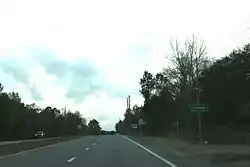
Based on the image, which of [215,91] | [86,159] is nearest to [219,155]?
[86,159]

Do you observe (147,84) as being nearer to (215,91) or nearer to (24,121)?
(24,121)

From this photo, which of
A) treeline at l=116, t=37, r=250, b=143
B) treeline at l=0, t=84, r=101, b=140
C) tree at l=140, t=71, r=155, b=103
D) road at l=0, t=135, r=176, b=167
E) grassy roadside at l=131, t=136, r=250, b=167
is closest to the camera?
road at l=0, t=135, r=176, b=167

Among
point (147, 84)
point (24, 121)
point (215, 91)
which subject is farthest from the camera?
point (147, 84)

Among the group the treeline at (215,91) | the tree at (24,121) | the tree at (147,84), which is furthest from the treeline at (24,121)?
the treeline at (215,91)

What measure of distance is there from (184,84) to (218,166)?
47.8 metres

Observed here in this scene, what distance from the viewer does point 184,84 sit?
66375mm

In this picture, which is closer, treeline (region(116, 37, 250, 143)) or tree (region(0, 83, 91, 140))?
treeline (region(116, 37, 250, 143))

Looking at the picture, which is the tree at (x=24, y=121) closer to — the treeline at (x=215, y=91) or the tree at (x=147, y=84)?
the tree at (x=147, y=84)

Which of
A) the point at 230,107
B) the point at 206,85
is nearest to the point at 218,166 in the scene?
the point at 230,107

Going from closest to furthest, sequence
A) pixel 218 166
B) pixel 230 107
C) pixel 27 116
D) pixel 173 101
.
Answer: pixel 218 166 → pixel 230 107 → pixel 173 101 → pixel 27 116

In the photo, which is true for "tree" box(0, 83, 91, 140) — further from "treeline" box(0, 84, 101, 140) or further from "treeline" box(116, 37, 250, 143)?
"treeline" box(116, 37, 250, 143)

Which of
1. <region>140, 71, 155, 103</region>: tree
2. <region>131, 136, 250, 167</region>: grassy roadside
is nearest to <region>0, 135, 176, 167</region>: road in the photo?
<region>131, 136, 250, 167</region>: grassy roadside

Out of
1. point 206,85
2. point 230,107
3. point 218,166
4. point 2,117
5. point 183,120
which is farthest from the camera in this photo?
point 2,117

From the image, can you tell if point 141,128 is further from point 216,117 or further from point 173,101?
point 216,117
